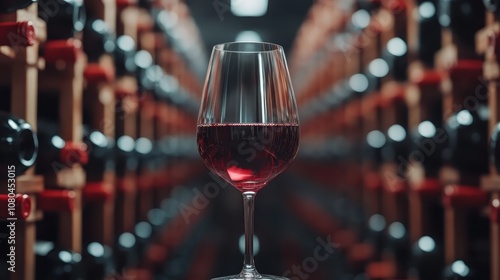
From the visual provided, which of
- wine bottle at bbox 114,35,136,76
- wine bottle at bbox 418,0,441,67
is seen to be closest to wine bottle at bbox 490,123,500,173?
wine bottle at bbox 418,0,441,67

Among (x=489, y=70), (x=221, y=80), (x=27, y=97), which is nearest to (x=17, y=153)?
(x=27, y=97)

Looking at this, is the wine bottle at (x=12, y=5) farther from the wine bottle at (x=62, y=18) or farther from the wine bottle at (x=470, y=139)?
the wine bottle at (x=470, y=139)

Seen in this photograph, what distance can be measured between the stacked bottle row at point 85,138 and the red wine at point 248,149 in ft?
1.82

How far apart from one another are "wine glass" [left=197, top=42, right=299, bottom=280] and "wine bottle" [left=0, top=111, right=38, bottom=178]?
59cm

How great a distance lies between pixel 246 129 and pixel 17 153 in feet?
2.15

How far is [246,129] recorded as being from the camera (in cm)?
85

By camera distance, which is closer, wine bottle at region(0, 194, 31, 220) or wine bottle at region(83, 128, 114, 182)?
wine bottle at region(0, 194, 31, 220)

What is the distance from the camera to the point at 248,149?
0.86m

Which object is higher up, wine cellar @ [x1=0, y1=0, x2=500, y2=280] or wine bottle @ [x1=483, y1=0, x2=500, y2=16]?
wine bottle @ [x1=483, y1=0, x2=500, y2=16]

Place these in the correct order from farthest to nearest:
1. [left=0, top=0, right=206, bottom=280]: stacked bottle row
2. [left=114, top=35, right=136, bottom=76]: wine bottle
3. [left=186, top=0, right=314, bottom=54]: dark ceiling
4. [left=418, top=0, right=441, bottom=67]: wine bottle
A: [left=186, top=0, right=314, bottom=54]: dark ceiling
[left=114, top=35, right=136, bottom=76]: wine bottle
[left=418, top=0, right=441, bottom=67]: wine bottle
[left=0, top=0, right=206, bottom=280]: stacked bottle row

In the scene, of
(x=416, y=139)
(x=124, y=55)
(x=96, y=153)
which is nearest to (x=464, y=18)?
(x=416, y=139)

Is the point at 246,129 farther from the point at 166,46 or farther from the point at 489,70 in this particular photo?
the point at 166,46

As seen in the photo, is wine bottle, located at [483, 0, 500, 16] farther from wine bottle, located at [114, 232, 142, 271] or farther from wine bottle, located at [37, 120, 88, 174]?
wine bottle, located at [114, 232, 142, 271]

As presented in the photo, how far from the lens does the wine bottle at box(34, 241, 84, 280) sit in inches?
64.4
